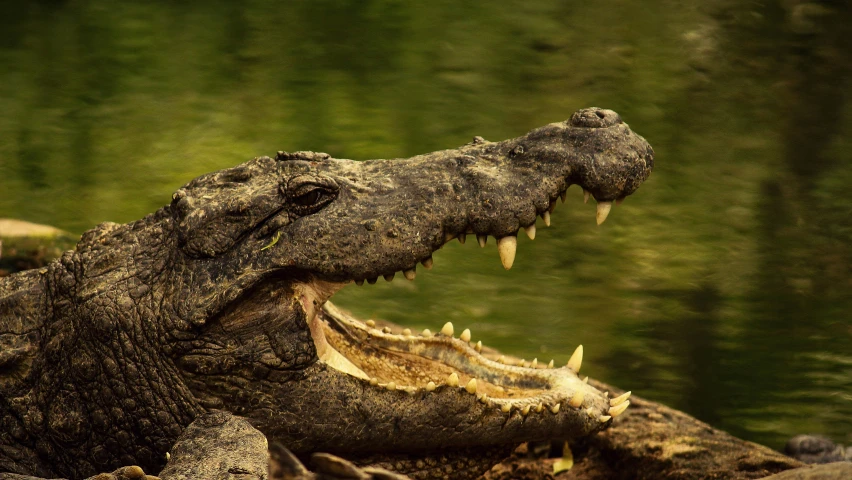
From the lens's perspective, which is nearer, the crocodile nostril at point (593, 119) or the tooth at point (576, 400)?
the crocodile nostril at point (593, 119)

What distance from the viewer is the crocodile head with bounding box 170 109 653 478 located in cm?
307

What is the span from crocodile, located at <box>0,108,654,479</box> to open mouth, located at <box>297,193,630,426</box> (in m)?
0.03

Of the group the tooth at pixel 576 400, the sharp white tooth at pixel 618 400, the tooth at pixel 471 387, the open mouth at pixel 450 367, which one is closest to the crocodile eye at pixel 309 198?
the open mouth at pixel 450 367

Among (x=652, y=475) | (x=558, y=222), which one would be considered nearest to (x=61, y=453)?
(x=652, y=475)

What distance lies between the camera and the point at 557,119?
6434 mm

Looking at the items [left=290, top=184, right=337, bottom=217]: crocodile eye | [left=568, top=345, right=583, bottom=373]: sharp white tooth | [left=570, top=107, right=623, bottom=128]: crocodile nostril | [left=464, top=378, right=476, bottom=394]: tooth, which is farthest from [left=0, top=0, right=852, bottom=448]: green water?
[left=290, top=184, right=337, bottom=217]: crocodile eye

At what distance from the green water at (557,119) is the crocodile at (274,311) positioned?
2.54m

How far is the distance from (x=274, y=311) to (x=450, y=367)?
2.76 ft

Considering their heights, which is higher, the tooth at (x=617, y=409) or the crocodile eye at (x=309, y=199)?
the crocodile eye at (x=309, y=199)

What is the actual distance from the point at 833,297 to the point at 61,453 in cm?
440

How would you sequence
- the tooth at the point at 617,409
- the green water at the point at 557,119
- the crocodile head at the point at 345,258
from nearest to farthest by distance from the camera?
the crocodile head at the point at 345,258 → the tooth at the point at 617,409 → the green water at the point at 557,119

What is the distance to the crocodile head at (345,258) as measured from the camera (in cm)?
307

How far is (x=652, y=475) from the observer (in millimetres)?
3859

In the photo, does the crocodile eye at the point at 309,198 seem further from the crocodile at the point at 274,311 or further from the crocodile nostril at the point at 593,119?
the crocodile nostril at the point at 593,119
